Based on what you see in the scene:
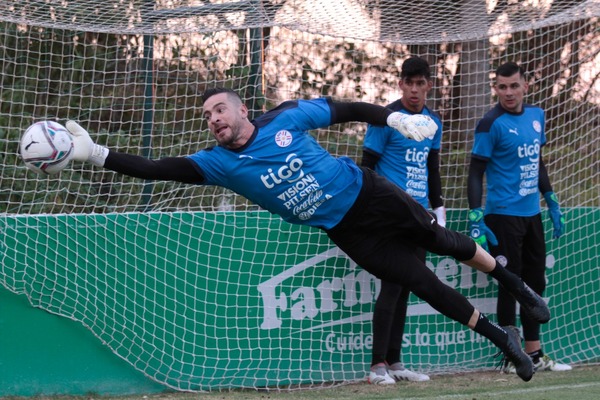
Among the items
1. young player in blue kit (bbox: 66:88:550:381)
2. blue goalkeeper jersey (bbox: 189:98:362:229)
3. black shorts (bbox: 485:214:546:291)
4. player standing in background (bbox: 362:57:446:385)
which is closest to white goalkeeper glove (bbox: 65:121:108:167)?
young player in blue kit (bbox: 66:88:550:381)

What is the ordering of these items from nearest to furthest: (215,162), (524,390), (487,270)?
(215,162) → (487,270) → (524,390)

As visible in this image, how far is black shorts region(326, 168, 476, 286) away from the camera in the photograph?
5211 millimetres

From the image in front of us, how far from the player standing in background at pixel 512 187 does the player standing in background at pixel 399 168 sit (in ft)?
1.36

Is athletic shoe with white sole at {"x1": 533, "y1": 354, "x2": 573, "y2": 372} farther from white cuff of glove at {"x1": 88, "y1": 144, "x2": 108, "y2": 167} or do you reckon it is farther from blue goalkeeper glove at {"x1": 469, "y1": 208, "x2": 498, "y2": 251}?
white cuff of glove at {"x1": 88, "y1": 144, "x2": 108, "y2": 167}

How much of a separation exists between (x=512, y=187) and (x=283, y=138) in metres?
2.51

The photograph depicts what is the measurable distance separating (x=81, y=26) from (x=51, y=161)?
2.69m

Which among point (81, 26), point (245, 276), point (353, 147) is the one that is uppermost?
point (81, 26)

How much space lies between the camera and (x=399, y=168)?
6750 millimetres

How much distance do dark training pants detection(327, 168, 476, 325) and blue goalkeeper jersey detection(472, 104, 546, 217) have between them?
69.5 inches

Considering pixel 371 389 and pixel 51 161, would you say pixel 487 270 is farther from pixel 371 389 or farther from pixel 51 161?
pixel 51 161

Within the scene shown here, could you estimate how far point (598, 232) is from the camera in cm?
790

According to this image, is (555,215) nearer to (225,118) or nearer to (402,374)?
(402,374)

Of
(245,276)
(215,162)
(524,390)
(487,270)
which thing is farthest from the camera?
(245,276)

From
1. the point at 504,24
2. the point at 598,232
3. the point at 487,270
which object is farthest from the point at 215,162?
the point at 598,232
